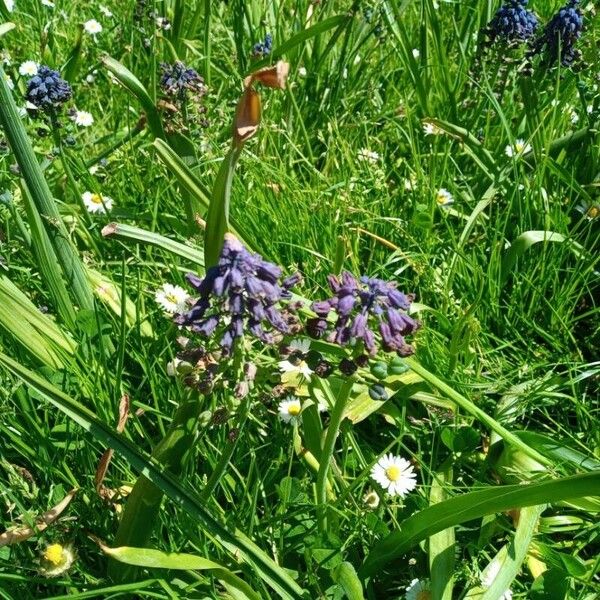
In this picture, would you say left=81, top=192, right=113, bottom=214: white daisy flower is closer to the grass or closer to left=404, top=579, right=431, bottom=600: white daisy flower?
the grass

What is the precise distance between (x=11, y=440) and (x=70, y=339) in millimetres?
335

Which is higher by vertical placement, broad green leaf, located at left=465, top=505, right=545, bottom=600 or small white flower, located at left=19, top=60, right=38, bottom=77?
small white flower, located at left=19, top=60, right=38, bottom=77

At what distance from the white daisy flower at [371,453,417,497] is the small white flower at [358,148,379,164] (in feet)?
3.92

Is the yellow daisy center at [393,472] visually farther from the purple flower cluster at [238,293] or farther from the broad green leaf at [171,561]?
the purple flower cluster at [238,293]

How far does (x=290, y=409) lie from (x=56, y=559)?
619 millimetres

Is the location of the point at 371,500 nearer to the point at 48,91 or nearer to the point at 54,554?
the point at 54,554

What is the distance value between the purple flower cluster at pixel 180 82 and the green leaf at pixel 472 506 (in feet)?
5.02

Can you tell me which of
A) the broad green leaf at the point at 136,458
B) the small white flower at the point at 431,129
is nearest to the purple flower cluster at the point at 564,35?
the small white flower at the point at 431,129

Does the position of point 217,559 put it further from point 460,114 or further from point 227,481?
point 460,114

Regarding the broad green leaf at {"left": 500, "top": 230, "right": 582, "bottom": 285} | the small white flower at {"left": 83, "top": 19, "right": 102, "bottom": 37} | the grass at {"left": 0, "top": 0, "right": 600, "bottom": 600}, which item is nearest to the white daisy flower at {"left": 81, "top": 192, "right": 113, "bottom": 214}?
the grass at {"left": 0, "top": 0, "right": 600, "bottom": 600}

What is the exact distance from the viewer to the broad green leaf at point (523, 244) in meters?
2.44

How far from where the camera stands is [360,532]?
6.29ft

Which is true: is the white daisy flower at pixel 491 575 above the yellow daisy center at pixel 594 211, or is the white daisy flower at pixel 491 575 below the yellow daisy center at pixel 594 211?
below

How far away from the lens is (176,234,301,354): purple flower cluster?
127 cm
